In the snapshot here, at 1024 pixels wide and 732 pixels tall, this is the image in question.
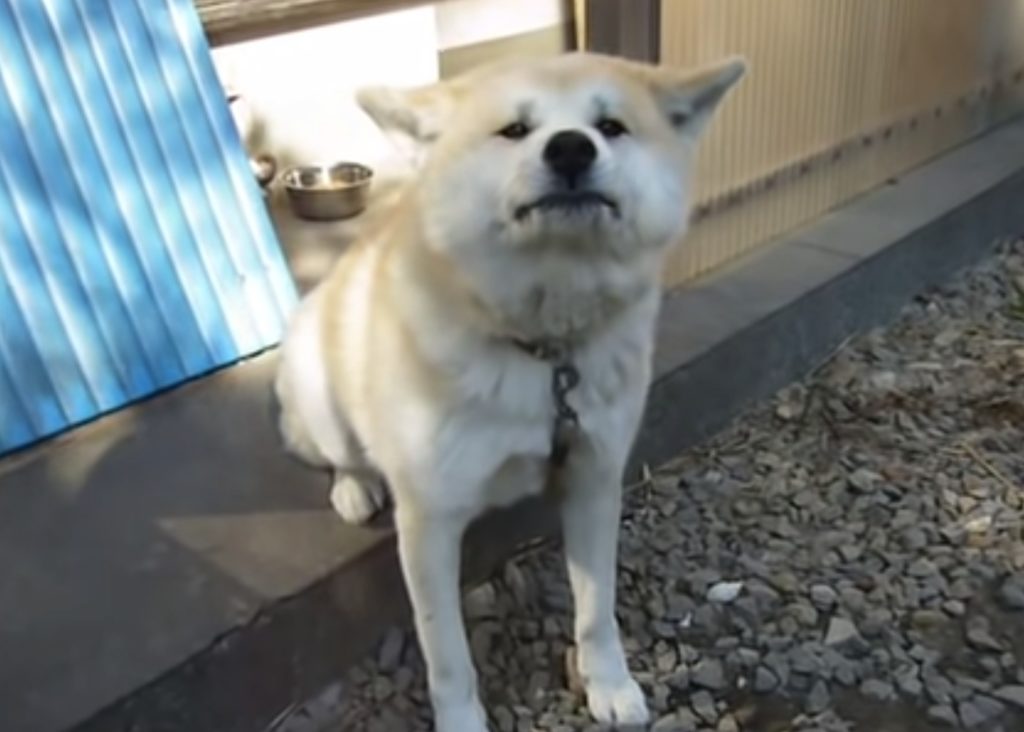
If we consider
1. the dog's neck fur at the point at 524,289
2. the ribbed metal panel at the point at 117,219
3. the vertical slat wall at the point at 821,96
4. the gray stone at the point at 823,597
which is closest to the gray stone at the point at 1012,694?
the gray stone at the point at 823,597

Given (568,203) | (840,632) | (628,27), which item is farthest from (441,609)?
(628,27)

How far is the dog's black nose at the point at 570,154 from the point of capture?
146cm

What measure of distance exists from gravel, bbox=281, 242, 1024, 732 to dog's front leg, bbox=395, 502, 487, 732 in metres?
0.12

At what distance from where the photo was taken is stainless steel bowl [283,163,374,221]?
3.02 metres

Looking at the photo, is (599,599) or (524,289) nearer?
(524,289)

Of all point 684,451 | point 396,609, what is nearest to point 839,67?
point 684,451

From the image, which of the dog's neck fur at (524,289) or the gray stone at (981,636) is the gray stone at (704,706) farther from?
the dog's neck fur at (524,289)

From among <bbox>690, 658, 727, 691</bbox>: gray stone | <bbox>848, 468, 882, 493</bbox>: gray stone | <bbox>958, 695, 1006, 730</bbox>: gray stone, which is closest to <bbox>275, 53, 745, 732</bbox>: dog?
<bbox>690, 658, 727, 691</bbox>: gray stone

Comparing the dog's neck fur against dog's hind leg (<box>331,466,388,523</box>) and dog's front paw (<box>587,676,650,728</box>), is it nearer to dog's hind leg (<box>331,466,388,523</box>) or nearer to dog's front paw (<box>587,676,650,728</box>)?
dog's hind leg (<box>331,466,388,523</box>)

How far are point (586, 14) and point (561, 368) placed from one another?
123 centimetres

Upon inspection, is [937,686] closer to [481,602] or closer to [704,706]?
[704,706]

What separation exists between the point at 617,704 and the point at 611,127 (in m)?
0.87

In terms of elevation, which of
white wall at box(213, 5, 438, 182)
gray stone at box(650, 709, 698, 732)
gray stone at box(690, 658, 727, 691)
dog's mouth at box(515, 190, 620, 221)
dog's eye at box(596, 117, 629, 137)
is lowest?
gray stone at box(690, 658, 727, 691)

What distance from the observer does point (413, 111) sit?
1634mm
